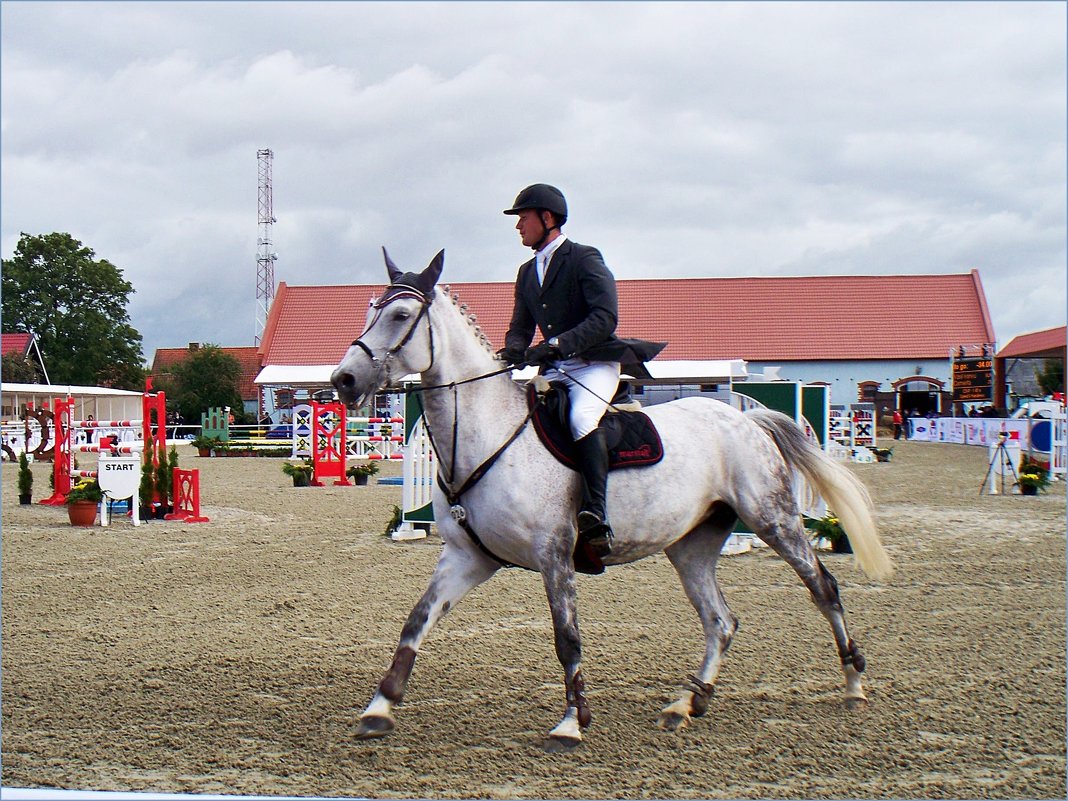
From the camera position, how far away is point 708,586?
16.5 feet

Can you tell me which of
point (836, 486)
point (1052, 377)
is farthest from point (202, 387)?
point (836, 486)

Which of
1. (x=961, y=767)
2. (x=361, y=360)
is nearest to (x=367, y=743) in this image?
(x=361, y=360)

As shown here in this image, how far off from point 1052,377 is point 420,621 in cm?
4120

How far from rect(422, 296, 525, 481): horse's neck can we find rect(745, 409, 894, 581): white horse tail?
1.69m

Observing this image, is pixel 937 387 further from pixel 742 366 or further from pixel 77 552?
pixel 77 552

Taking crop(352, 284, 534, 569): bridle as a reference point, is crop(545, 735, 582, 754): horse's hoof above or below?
below

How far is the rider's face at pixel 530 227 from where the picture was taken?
452 centimetres

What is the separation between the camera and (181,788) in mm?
3645

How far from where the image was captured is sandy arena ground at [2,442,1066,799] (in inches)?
149

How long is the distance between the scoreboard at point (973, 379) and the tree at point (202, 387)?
97.4 feet

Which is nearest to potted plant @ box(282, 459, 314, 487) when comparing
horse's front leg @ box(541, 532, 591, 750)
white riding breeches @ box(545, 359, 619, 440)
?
white riding breeches @ box(545, 359, 619, 440)

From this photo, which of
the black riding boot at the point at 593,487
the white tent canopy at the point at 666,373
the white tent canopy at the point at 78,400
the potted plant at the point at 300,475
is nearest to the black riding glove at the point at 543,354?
the black riding boot at the point at 593,487

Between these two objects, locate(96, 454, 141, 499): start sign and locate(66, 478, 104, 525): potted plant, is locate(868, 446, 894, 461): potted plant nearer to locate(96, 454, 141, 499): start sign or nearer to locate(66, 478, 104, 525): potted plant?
locate(96, 454, 141, 499): start sign

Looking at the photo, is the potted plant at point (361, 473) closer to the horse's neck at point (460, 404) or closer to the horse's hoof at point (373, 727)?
the horse's neck at point (460, 404)
